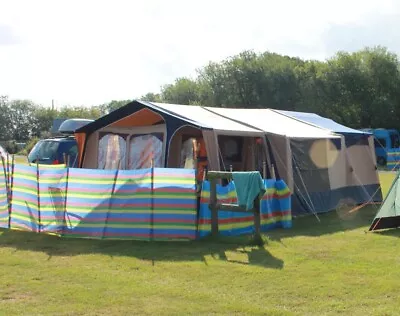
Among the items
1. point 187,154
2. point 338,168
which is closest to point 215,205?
point 187,154

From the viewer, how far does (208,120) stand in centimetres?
1194

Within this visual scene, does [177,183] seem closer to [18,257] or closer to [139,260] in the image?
[139,260]

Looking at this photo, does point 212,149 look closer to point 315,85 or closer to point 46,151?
point 46,151

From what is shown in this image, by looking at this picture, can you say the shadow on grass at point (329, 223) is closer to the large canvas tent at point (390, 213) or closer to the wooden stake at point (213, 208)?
the large canvas tent at point (390, 213)

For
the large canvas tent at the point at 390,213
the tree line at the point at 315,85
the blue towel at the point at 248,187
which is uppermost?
the tree line at the point at 315,85

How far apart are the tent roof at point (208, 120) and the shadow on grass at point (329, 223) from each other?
2208mm

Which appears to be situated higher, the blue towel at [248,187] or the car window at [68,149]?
the car window at [68,149]

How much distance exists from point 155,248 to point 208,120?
4.40 meters

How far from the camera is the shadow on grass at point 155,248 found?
25.0 ft

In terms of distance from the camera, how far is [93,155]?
13.8 m

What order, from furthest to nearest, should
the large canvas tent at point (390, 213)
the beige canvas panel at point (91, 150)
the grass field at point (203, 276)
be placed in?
the beige canvas panel at point (91, 150)
the large canvas tent at point (390, 213)
the grass field at point (203, 276)

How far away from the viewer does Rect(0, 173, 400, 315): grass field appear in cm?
546

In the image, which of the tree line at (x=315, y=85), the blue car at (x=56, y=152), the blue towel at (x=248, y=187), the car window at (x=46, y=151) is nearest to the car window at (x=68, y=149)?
the blue car at (x=56, y=152)

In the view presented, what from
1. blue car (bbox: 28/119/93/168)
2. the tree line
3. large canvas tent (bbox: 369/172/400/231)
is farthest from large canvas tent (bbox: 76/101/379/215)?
the tree line
